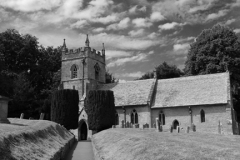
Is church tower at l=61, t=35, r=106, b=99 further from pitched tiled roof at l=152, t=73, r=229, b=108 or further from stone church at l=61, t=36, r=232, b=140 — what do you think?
pitched tiled roof at l=152, t=73, r=229, b=108

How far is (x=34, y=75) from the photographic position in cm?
5047

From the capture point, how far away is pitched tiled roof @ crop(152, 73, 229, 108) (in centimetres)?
3120

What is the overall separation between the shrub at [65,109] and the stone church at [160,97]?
1.25 m

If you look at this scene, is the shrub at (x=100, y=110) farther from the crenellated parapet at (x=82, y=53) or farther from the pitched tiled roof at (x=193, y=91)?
the crenellated parapet at (x=82, y=53)

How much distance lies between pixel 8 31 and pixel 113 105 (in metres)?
28.4

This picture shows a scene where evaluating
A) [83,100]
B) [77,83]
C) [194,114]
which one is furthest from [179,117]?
[77,83]

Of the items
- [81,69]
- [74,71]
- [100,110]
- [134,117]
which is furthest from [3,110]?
[74,71]

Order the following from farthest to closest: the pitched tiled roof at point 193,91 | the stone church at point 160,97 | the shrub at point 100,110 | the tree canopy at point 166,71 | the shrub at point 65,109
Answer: the tree canopy at point 166,71 < the shrub at point 65,109 < the shrub at point 100,110 < the pitched tiled roof at point 193,91 < the stone church at point 160,97

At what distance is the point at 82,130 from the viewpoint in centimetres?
3641

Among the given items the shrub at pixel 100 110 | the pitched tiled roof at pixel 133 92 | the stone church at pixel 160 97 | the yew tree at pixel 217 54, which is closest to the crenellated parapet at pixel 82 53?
the stone church at pixel 160 97

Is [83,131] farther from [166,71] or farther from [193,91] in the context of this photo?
[166,71]

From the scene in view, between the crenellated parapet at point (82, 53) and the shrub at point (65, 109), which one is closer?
the shrub at point (65, 109)

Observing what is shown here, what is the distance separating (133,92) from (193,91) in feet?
27.9

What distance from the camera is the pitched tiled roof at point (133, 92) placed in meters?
35.4
